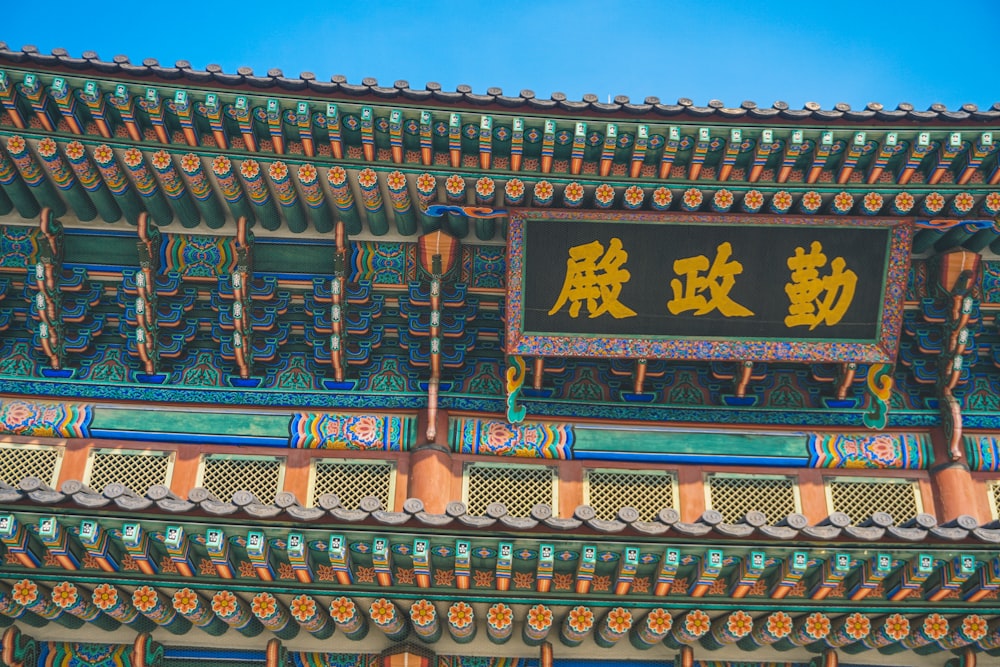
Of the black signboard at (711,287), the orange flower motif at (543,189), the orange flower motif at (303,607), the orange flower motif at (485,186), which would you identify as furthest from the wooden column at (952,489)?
the orange flower motif at (303,607)

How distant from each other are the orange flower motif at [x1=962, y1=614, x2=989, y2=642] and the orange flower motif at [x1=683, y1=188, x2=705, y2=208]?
448 cm

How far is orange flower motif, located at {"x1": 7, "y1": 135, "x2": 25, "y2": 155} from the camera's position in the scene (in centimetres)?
1030

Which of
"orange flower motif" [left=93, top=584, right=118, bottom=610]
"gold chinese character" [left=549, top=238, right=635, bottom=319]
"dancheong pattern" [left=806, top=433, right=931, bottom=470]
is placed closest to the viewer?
"orange flower motif" [left=93, top=584, right=118, bottom=610]

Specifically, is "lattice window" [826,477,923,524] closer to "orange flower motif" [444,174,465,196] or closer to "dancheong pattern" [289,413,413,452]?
"dancheong pattern" [289,413,413,452]

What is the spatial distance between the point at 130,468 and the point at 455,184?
4355 mm

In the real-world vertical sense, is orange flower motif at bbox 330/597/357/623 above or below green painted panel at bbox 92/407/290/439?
below

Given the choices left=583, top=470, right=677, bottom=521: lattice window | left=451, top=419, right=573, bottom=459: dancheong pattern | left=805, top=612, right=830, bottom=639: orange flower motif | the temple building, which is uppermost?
the temple building

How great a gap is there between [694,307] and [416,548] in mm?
4494

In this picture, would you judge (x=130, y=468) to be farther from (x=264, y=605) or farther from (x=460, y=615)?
(x=460, y=615)

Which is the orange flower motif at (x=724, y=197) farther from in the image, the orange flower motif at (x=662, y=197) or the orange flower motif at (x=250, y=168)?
the orange flower motif at (x=250, y=168)

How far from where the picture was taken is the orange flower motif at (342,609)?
8.21 meters

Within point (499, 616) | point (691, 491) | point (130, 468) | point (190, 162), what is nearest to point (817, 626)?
point (499, 616)

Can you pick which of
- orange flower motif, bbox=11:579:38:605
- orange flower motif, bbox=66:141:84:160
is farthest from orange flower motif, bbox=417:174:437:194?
orange flower motif, bbox=11:579:38:605

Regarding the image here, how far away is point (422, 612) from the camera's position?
8258mm
